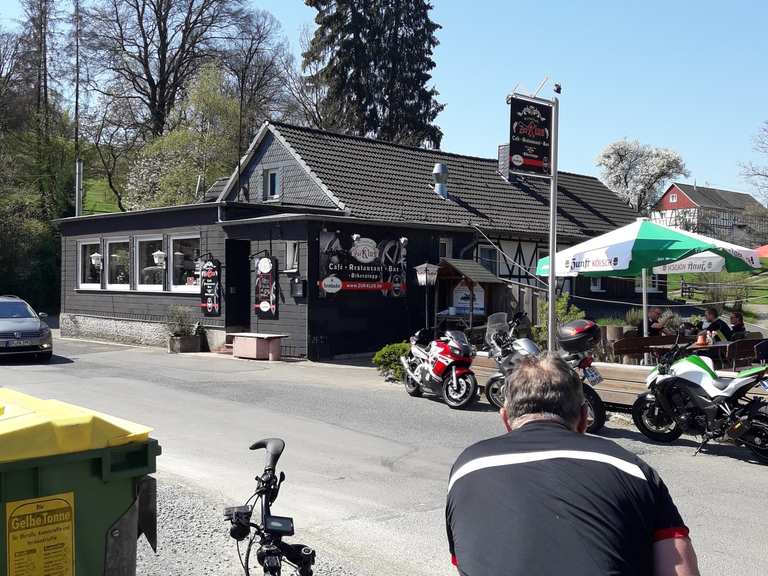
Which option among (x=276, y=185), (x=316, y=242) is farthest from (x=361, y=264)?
(x=276, y=185)

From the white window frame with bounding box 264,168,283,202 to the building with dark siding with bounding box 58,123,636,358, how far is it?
0.06m

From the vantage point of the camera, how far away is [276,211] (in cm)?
2073

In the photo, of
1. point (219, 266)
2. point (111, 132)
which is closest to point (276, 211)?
point (219, 266)

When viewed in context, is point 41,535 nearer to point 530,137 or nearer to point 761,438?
point 761,438

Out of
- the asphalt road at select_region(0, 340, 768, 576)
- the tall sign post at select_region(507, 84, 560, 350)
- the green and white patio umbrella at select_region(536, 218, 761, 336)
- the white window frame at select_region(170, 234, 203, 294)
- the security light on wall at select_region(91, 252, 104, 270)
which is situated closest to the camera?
the asphalt road at select_region(0, 340, 768, 576)

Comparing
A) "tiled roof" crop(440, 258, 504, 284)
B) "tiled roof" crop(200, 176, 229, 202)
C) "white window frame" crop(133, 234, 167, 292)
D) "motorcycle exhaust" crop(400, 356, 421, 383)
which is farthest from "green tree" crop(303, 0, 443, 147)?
"motorcycle exhaust" crop(400, 356, 421, 383)

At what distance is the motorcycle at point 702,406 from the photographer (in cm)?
841

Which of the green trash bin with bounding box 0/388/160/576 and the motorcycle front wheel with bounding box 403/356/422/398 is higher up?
the green trash bin with bounding box 0/388/160/576

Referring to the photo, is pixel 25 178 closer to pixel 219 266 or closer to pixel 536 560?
pixel 219 266

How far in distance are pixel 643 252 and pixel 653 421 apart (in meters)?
3.76

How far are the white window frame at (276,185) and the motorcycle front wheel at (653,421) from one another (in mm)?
17098

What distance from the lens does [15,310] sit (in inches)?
711

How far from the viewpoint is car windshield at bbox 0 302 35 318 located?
1780 centimetres

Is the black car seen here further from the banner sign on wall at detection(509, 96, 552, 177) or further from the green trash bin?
the green trash bin
